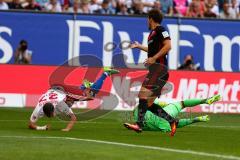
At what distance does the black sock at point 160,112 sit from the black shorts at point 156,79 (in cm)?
24

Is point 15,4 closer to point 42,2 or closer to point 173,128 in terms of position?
point 42,2

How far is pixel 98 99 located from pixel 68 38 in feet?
15.0

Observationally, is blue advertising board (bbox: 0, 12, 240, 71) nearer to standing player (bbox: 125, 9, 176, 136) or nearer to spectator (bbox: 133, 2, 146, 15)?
spectator (bbox: 133, 2, 146, 15)

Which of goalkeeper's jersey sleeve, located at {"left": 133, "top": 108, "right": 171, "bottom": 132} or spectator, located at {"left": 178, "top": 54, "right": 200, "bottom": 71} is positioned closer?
goalkeeper's jersey sleeve, located at {"left": 133, "top": 108, "right": 171, "bottom": 132}

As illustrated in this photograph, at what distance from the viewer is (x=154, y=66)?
1698 cm

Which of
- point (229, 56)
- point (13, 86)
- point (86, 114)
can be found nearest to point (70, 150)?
point (86, 114)

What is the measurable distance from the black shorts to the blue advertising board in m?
10.6

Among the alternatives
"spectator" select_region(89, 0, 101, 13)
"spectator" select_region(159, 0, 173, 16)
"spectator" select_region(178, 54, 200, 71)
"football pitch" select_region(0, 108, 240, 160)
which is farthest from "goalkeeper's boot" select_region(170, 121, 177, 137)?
"spectator" select_region(159, 0, 173, 16)

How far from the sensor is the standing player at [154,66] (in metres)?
16.6

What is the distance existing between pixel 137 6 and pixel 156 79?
44.3ft

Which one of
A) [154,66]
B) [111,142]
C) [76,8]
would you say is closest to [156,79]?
[154,66]

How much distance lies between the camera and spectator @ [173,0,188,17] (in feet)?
103

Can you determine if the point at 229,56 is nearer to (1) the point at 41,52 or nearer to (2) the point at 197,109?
(2) the point at 197,109

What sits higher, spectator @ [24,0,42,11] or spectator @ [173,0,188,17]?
spectator @ [24,0,42,11]
